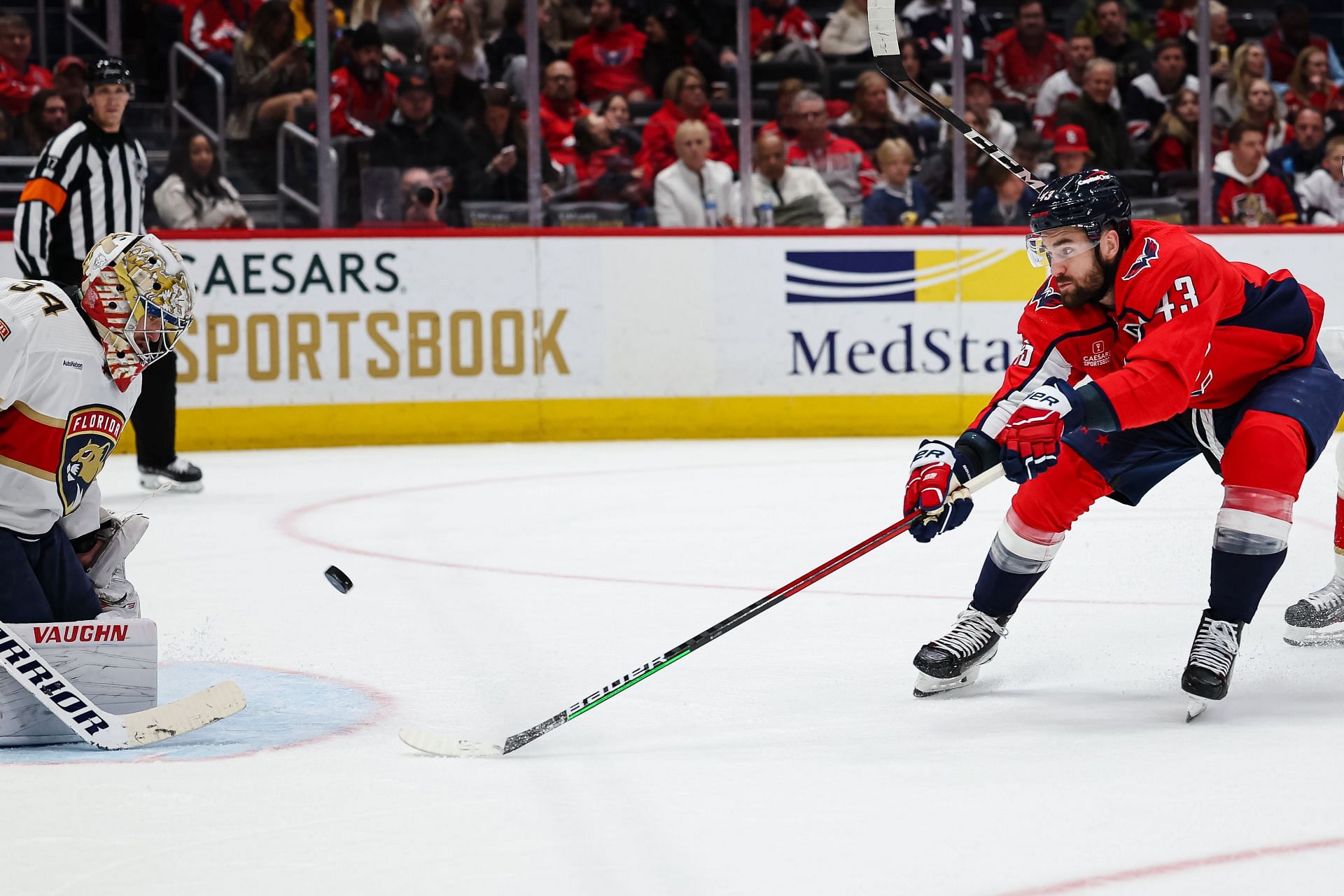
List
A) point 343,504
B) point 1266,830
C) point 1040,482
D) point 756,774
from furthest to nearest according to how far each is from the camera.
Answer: point 343,504, point 1040,482, point 756,774, point 1266,830

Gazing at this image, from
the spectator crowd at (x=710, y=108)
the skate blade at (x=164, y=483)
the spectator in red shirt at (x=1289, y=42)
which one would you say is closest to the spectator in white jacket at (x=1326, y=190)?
the spectator crowd at (x=710, y=108)

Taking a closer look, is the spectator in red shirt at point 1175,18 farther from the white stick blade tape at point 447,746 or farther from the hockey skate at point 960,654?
the white stick blade tape at point 447,746

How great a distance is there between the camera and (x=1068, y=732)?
254 centimetres

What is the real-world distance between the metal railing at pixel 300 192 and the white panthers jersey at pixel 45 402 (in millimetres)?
4459

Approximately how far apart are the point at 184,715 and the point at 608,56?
5.81 m

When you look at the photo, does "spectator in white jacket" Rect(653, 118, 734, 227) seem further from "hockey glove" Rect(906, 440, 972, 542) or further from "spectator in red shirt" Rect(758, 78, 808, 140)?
"hockey glove" Rect(906, 440, 972, 542)

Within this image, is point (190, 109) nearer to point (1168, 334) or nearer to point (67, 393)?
point (67, 393)

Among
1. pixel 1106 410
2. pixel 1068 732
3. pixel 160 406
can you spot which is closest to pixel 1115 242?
pixel 1106 410

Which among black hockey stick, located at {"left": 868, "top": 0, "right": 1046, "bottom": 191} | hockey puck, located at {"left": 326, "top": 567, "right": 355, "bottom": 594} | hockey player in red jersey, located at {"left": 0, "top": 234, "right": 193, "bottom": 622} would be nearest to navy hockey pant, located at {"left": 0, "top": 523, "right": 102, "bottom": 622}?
hockey player in red jersey, located at {"left": 0, "top": 234, "right": 193, "bottom": 622}

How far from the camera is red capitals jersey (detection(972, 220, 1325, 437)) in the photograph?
2.54m

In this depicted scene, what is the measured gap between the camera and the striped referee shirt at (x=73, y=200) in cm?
529

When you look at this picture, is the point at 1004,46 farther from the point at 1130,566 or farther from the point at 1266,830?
the point at 1266,830

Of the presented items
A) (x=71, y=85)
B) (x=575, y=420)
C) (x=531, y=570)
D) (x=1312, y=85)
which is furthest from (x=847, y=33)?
(x=531, y=570)

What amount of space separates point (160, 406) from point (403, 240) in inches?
67.0
